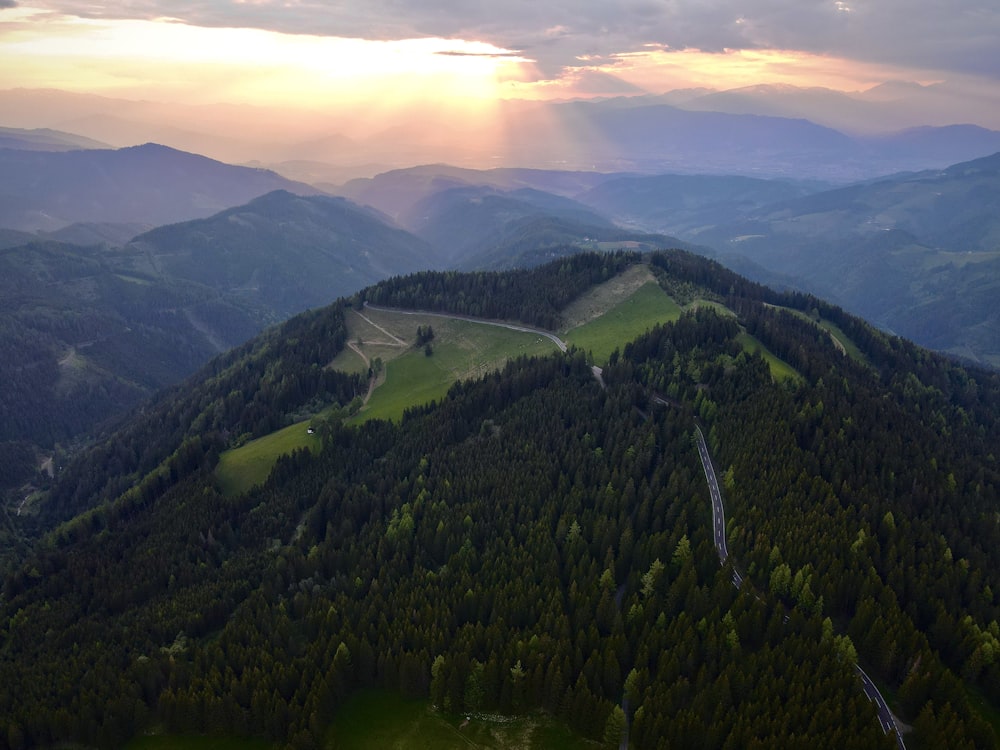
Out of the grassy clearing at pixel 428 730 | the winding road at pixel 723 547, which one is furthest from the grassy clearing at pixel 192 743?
the winding road at pixel 723 547

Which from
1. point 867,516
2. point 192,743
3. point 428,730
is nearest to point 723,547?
point 867,516

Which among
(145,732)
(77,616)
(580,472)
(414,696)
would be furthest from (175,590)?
(580,472)

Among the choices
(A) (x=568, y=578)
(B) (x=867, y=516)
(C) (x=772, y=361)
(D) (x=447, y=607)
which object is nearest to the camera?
(D) (x=447, y=607)

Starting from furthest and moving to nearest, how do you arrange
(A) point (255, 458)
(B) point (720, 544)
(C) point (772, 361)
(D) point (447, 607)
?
(C) point (772, 361) < (A) point (255, 458) < (B) point (720, 544) < (D) point (447, 607)

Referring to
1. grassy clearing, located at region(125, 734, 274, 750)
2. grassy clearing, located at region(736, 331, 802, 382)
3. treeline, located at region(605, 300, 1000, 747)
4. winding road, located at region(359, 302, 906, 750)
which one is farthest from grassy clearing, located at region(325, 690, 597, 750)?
grassy clearing, located at region(736, 331, 802, 382)

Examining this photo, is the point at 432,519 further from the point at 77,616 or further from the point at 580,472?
the point at 77,616

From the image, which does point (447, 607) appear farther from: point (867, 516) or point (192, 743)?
point (867, 516)

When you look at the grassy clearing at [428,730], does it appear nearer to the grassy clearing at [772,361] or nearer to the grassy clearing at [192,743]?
the grassy clearing at [192,743]

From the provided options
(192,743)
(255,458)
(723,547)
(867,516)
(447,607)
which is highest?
(867,516)
